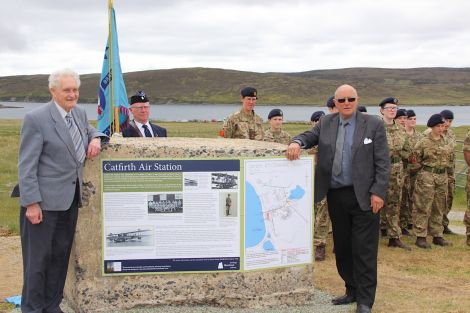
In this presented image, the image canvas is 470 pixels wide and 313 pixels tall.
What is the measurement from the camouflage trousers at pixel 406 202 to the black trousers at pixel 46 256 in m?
6.79

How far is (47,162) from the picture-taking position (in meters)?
4.66

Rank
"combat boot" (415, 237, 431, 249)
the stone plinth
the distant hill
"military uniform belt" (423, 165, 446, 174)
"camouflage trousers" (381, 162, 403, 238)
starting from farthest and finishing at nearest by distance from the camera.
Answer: the distant hill
"military uniform belt" (423, 165, 446, 174)
"combat boot" (415, 237, 431, 249)
"camouflage trousers" (381, 162, 403, 238)
the stone plinth

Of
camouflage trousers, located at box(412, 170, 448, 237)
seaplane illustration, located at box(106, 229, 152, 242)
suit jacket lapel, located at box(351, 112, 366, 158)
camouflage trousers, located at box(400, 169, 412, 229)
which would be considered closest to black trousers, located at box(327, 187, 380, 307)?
suit jacket lapel, located at box(351, 112, 366, 158)

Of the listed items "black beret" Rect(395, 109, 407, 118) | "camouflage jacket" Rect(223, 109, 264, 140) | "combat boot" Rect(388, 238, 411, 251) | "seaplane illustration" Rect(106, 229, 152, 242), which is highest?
"black beret" Rect(395, 109, 407, 118)

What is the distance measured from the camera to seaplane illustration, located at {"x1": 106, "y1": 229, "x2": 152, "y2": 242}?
5.38m

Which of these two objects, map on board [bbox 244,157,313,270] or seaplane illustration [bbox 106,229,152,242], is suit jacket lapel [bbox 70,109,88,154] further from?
map on board [bbox 244,157,313,270]

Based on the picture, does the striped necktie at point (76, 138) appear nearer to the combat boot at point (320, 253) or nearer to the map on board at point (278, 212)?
the map on board at point (278, 212)

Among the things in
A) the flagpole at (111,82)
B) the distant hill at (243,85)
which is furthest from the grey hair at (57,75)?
the distant hill at (243,85)

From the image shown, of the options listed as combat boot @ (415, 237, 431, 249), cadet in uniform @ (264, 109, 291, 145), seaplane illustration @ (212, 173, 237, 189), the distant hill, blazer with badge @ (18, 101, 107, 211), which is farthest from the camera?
the distant hill

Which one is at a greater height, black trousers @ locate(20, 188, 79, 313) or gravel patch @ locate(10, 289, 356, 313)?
black trousers @ locate(20, 188, 79, 313)

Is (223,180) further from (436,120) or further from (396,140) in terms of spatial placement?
(436,120)

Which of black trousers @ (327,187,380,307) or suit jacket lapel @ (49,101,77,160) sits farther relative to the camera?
black trousers @ (327,187,380,307)

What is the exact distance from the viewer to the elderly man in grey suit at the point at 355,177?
534 centimetres

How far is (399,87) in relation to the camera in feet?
444
